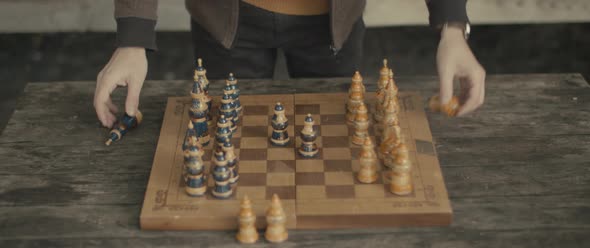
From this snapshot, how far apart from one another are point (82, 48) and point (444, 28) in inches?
115

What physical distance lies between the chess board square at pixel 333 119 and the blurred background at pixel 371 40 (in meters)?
1.88

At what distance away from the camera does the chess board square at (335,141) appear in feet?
5.89

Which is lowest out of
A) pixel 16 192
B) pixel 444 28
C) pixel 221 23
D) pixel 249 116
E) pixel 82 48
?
pixel 82 48

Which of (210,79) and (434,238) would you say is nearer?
(434,238)

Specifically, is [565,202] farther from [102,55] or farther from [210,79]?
[102,55]

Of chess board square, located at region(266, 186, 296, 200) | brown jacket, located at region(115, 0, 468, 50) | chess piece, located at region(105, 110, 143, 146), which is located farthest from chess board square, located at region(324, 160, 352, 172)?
chess piece, located at region(105, 110, 143, 146)

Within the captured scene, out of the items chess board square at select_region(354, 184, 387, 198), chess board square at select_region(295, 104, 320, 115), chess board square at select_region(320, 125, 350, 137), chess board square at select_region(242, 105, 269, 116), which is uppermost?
chess board square at select_region(354, 184, 387, 198)

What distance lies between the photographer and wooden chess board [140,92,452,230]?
152cm

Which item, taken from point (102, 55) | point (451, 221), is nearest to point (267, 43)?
point (451, 221)

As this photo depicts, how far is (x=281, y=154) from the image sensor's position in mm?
1751

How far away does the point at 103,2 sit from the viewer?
3.79 m

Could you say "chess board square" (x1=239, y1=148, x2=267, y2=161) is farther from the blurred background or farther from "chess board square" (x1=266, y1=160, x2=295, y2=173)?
the blurred background

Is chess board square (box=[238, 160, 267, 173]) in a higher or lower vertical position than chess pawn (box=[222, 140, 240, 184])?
lower

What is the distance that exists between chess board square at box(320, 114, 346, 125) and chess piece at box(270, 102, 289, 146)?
0.52 feet
